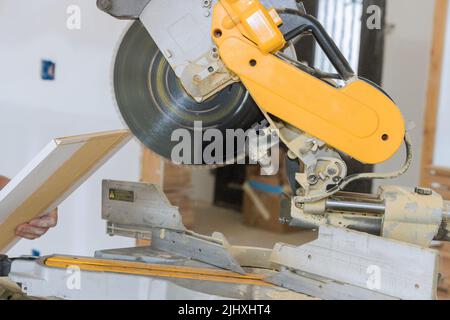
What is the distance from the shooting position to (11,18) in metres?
3.41

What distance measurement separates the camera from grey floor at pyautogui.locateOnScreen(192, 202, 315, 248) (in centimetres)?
491

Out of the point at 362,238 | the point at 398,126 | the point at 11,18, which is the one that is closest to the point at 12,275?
the point at 362,238

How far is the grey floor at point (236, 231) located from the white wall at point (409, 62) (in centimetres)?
107

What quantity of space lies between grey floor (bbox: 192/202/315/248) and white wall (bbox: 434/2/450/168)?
129 centimetres

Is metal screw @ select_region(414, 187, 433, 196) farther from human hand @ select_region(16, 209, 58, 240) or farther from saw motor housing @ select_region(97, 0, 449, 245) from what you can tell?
human hand @ select_region(16, 209, 58, 240)

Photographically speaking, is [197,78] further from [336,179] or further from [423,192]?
[423,192]

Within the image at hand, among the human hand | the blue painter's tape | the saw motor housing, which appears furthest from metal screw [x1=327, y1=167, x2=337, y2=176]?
the blue painter's tape

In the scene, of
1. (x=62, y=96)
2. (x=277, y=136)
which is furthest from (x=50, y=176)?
(x=62, y=96)

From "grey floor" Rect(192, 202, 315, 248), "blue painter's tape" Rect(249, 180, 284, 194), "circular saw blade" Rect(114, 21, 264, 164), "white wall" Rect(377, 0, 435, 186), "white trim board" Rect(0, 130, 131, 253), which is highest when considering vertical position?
"white wall" Rect(377, 0, 435, 186)

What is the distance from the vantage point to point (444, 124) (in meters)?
4.27

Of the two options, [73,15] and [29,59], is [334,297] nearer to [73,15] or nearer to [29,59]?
[73,15]

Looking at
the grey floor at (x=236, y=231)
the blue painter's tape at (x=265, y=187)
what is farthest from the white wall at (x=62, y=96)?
the blue painter's tape at (x=265, y=187)

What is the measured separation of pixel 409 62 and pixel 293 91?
131 inches
